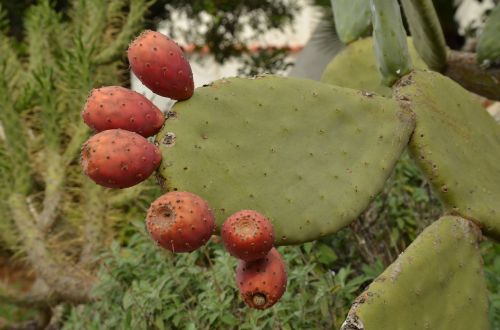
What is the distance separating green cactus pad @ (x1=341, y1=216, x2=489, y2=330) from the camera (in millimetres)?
2051

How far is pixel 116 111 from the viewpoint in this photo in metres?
1.97

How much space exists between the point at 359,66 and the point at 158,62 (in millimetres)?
2225

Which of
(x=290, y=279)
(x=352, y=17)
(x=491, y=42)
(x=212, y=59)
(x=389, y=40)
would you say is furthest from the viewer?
(x=212, y=59)

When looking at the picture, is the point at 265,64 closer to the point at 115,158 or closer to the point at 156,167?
the point at 156,167

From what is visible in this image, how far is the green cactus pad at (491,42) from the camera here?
3.70 m

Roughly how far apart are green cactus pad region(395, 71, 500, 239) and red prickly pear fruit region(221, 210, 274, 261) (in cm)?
76

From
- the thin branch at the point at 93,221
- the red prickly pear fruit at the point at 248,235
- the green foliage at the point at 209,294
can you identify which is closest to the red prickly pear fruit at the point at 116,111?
the red prickly pear fruit at the point at 248,235

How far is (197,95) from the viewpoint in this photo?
7.20 ft

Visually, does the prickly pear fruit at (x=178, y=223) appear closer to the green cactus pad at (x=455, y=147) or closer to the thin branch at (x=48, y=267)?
the green cactus pad at (x=455, y=147)

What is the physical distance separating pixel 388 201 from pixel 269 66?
4.00 meters

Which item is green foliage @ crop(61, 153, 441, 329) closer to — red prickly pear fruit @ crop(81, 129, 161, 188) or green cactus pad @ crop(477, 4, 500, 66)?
green cactus pad @ crop(477, 4, 500, 66)

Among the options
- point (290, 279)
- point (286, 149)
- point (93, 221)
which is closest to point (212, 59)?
point (93, 221)

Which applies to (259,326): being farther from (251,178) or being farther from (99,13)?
(99,13)

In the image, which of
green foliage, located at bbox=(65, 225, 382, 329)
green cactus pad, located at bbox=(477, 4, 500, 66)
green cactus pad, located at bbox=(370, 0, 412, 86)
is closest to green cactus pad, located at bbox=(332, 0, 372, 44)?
green cactus pad, located at bbox=(477, 4, 500, 66)
